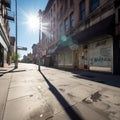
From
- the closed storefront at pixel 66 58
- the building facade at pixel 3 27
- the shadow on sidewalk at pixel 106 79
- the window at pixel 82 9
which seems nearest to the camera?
the shadow on sidewalk at pixel 106 79

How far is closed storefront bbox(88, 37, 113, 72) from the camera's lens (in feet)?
49.6

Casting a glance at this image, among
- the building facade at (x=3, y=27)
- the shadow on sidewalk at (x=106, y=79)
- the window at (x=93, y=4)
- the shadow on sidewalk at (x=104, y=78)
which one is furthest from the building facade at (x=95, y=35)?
the building facade at (x=3, y=27)

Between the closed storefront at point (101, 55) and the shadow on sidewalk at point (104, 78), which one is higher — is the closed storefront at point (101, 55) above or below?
above

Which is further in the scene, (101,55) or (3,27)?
(3,27)

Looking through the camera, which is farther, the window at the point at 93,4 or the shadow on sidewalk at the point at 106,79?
the window at the point at 93,4

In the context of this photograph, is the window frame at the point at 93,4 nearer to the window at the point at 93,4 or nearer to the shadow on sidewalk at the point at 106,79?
the window at the point at 93,4

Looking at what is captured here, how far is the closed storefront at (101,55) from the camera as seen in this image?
15.1 metres

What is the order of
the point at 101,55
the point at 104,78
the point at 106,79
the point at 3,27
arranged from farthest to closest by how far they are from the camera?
the point at 3,27
the point at 101,55
the point at 104,78
the point at 106,79

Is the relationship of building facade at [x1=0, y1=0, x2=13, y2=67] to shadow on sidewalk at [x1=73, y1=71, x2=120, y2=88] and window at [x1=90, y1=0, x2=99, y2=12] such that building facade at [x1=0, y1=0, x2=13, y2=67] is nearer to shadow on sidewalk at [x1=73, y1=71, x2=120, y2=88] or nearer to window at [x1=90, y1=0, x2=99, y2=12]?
window at [x1=90, y1=0, x2=99, y2=12]

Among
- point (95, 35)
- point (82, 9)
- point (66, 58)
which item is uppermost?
point (82, 9)

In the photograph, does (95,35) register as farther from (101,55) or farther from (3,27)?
(3,27)

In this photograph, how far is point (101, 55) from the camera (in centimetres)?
1669

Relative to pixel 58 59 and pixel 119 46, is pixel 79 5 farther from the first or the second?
pixel 58 59

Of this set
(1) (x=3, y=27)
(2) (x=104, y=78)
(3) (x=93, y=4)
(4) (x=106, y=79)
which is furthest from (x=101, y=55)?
(1) (x=3, y=27)
